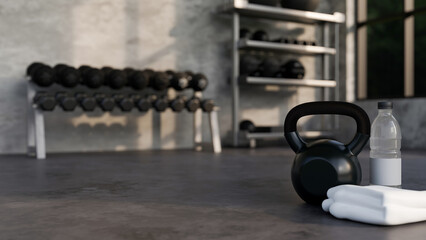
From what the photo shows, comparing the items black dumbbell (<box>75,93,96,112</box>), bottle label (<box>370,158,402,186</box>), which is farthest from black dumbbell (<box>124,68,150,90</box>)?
bottle label (<box>370,158,402,186</box>)

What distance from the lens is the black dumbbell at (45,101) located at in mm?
3651

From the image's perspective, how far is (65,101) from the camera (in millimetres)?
3768

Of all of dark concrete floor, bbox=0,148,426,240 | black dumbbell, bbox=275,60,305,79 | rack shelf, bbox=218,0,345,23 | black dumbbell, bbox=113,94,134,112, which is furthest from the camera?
black dumbbell, bbox=275,60,305,79

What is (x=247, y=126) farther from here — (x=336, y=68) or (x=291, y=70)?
(x=336, y=68)

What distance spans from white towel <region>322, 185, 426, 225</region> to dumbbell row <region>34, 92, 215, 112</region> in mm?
2902

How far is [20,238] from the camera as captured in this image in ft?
3.81

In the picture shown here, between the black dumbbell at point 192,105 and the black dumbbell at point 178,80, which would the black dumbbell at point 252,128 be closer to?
the black dumbbell at point 192,105

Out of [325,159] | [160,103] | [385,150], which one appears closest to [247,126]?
[160,103]

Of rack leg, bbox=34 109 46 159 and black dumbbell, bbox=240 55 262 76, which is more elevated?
black dumbbell, bbox=240 55 262 76

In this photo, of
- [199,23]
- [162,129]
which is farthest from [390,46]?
[162,129]

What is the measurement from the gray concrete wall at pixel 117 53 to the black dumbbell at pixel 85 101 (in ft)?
1.86

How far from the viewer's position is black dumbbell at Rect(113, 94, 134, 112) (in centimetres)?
410

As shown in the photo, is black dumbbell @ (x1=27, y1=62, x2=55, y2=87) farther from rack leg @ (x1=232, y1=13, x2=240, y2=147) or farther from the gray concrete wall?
rack leg @ (x1=232, y1=13, x2=240, y2=147)

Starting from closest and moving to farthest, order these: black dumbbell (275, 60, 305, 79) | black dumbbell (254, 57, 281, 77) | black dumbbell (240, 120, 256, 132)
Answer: black dumbbell (240, 120, 256, 132), black dumbbell (254, 57, 281, 77), black dumbbell (275, 60, 305, 79)
